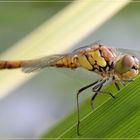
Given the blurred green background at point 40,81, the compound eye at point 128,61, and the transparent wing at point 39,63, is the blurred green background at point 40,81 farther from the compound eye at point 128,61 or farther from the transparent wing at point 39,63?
the compound eye at point 128,61

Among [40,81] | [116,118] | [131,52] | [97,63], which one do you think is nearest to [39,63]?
[97,63]

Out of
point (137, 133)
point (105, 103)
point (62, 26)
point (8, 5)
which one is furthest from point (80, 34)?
point (8, 5)

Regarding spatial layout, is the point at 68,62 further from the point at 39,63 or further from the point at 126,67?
the point at 126,67

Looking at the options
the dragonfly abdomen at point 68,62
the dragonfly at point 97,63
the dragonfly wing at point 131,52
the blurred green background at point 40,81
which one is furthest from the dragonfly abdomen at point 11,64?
the blurred green background at point 40,81

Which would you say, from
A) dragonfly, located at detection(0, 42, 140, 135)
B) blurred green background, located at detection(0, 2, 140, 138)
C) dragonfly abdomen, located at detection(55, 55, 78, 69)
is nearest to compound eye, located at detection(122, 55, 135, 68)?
dragonfly, located at detection(0, 42, 140, 135)

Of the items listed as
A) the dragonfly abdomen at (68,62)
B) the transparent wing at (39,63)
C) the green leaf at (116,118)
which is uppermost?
the transparent wing at (39,63)

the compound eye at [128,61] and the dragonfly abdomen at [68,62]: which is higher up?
the dragonfly abdomen at [68,62]
